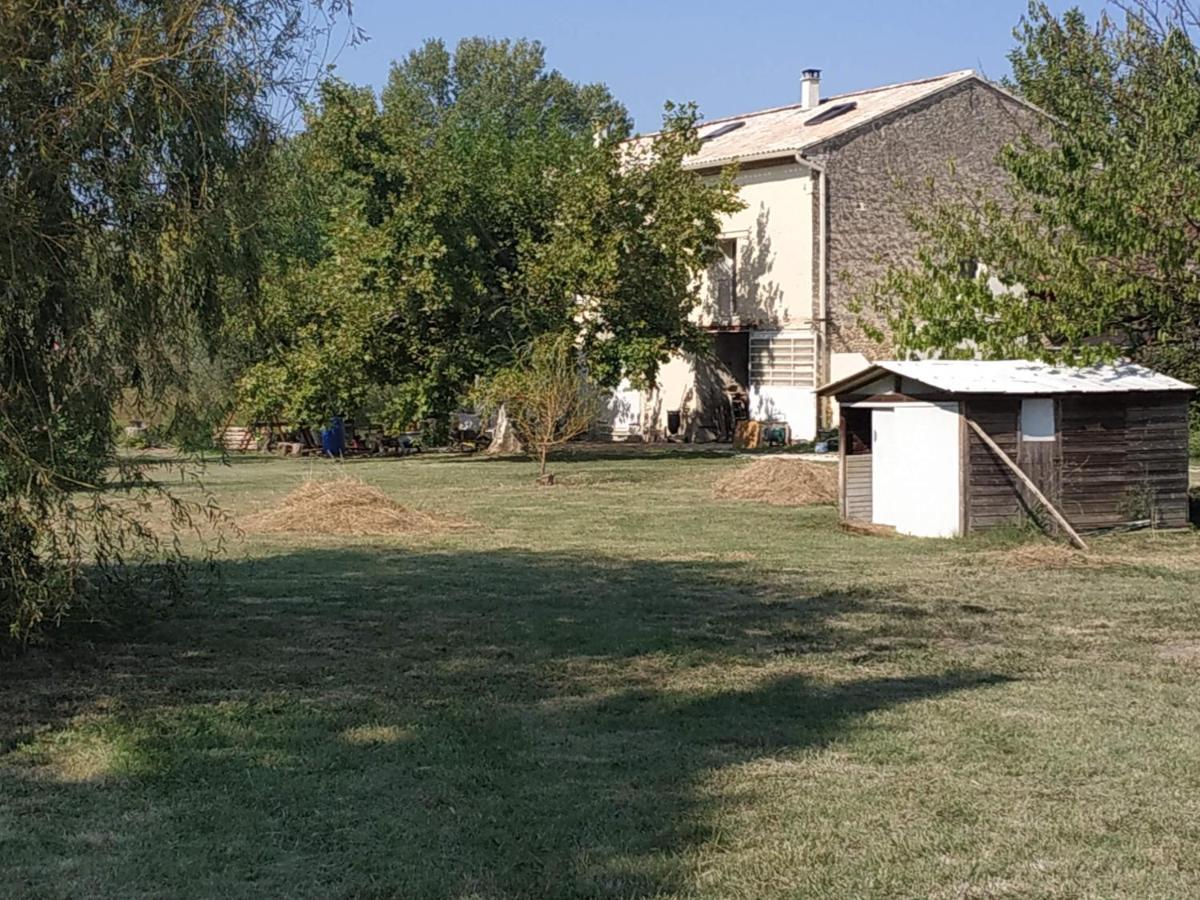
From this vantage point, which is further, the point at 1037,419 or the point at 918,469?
the point at 918,469

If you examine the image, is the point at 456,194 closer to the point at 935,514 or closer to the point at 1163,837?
the point at 935,514

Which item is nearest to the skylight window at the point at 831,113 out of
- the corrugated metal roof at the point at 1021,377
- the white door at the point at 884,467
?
the corrugated metal roof at the point at 1021,377

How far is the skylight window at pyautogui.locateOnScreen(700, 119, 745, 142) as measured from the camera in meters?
41.0

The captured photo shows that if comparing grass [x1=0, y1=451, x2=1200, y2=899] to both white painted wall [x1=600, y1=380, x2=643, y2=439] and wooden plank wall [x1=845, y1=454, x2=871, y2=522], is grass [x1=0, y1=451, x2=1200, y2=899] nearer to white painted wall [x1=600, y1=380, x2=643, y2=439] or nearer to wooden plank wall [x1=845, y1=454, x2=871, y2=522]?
wooden plank wall [x1=845, y1=454, x2=871, y2=522]

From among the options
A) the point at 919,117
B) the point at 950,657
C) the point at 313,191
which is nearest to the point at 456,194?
the point at 919,117

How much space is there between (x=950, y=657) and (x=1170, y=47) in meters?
11.1

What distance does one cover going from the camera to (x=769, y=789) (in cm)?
668

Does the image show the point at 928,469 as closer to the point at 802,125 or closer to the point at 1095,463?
the point at 1095,463

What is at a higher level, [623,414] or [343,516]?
[623,414]

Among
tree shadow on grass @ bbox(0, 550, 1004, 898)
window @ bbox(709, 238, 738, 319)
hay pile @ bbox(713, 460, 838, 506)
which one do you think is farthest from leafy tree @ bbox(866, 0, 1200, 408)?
window @ bbox(709, 238, 738, 319)

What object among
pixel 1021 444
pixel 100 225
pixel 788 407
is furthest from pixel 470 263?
pixel 100 225

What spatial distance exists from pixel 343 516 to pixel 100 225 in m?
10.2

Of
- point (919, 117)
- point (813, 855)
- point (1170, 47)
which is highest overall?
point (919, 117)

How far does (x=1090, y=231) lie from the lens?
17.1 metres
